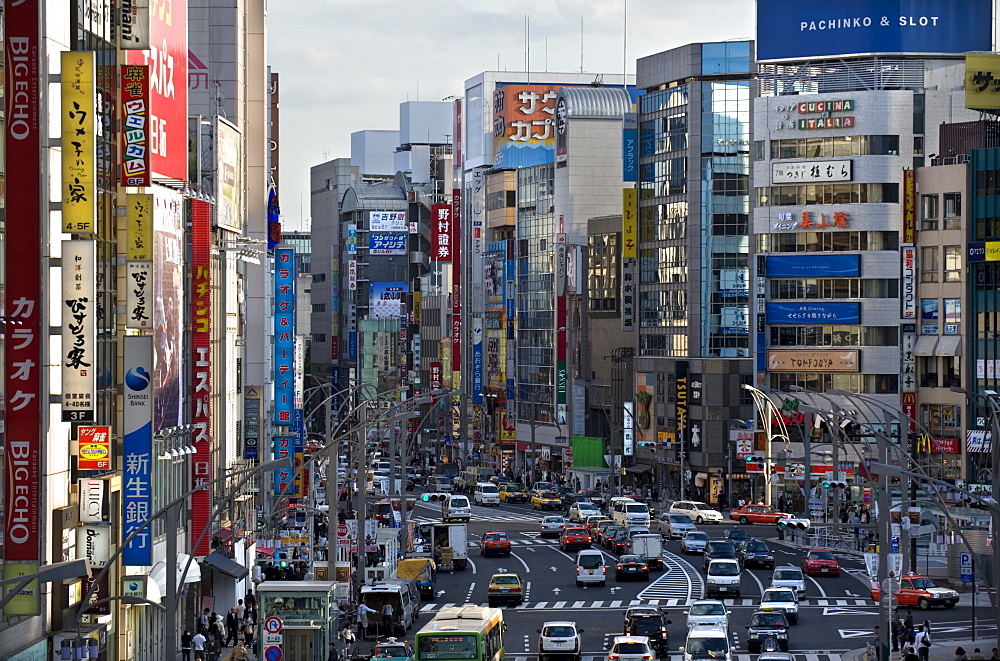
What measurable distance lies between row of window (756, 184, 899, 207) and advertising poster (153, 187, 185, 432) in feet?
238

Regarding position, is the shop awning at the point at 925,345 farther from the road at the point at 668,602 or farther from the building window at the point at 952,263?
the road at the point at 668,602

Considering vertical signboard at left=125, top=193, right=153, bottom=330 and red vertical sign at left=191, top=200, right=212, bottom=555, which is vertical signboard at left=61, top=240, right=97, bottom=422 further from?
red vertical sign at left=191, top=200, right=212, bottom=555

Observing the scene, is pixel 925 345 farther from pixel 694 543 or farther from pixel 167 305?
pixel 167 305

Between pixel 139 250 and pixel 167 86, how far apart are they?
26.3 ft

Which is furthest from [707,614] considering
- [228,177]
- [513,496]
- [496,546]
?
[513,496]

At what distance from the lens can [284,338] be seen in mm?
103625

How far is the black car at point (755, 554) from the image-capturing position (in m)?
85.8

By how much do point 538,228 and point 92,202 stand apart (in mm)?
123569

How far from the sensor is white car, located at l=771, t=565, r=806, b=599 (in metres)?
72.4

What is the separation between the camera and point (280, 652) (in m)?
54.4

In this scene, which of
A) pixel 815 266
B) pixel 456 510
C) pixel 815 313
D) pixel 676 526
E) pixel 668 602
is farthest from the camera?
pixel 815 313

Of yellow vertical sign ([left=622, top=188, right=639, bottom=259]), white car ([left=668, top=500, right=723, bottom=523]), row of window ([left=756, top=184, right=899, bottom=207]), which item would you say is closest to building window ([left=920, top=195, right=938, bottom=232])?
row of window ([left=756, top=184, right=899, bottom=207])

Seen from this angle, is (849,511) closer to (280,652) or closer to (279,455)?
(279,455)

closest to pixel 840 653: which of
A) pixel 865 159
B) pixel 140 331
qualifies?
pixel 140 331
